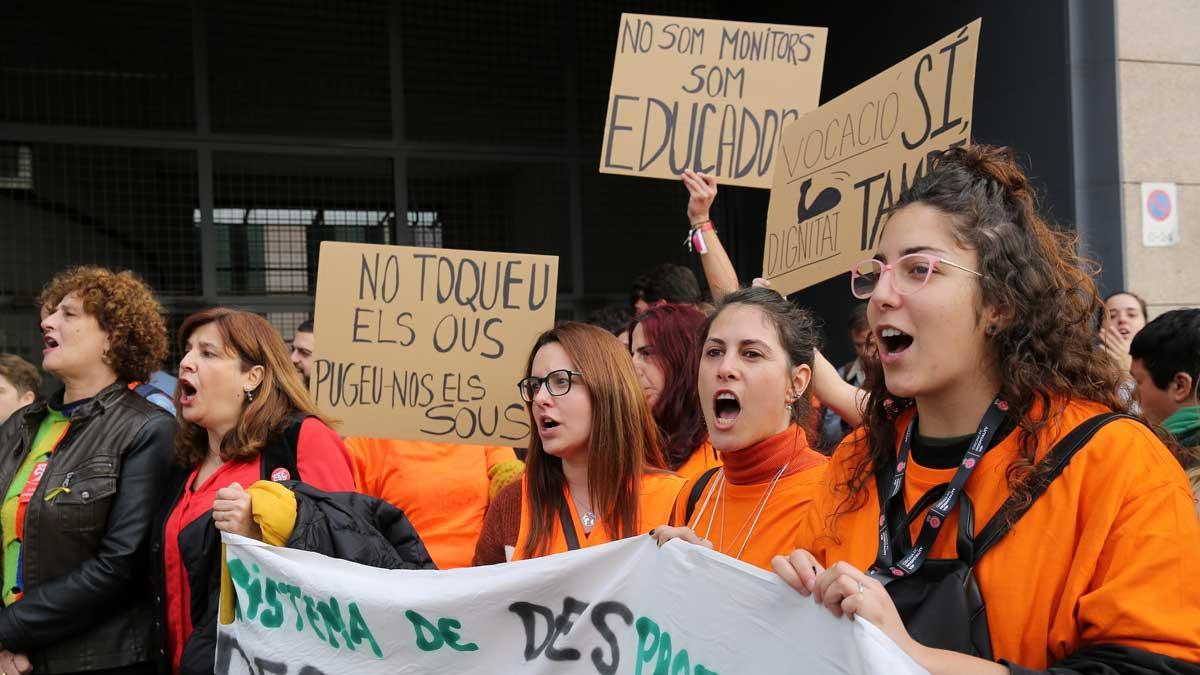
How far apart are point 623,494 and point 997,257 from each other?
1.53 metres

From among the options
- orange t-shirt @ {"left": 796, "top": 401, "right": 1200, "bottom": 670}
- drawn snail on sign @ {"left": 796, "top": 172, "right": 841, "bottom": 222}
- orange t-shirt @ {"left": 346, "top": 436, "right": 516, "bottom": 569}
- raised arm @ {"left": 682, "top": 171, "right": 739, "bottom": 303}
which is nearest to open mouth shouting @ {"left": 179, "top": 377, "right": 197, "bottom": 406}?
orange t-shirt @ {"left": 346, "top": 436, "right": 516, "bottom": 569}

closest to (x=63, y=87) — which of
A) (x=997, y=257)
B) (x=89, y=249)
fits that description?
(x=89, y=249)

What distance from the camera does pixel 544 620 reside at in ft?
8.59

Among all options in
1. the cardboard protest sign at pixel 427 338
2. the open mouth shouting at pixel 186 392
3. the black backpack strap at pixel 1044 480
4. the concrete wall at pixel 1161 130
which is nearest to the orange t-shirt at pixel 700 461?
the cardboard protest sign at pixel 427 338

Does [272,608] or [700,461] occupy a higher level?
[700,461]

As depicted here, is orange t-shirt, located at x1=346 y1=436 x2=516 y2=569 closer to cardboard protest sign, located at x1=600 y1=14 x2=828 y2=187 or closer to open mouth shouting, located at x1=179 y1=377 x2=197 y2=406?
open mouth shouting, located at x1=179 y1=377 x2=197 y2=406

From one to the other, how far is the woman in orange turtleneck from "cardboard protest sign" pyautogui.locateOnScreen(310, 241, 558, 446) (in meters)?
1.33

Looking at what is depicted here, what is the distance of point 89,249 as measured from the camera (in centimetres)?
775

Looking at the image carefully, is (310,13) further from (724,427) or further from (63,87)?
(724,427)

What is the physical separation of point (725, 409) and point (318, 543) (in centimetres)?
119

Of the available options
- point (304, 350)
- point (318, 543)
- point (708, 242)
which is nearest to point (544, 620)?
point (318, 543)

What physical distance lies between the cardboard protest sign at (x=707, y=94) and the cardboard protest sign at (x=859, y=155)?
1.58 feet

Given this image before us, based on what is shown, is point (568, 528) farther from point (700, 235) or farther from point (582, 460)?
point (700, 235)

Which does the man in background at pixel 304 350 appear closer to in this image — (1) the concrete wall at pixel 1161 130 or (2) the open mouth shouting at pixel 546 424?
(2) the open mouth shouting at pixel 546 424
